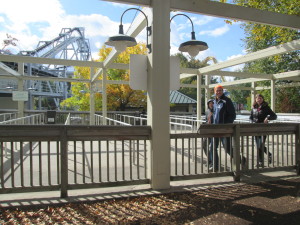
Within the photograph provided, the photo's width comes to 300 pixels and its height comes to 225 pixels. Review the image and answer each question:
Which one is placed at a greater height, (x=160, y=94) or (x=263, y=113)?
(x=160, y=94)

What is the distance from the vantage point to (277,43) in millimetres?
16031

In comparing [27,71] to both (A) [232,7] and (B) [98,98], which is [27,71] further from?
(A) [232,7]

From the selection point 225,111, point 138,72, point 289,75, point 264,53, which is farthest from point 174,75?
point 289,75

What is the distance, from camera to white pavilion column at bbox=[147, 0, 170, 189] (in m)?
3.60

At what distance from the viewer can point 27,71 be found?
33938 millimetres

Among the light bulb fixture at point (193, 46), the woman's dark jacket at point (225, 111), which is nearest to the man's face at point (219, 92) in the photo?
the woman's dark jacket at point (225, 111)

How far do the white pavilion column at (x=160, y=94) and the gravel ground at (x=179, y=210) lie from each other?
41cm

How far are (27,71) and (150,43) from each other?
117ft

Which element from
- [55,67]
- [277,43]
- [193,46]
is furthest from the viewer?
[55,67]

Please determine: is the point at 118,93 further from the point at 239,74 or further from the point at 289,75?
the point at 289,75

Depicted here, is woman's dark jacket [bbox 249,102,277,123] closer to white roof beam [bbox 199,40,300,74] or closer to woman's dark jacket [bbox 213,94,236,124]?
woman's dark jacket [bbox 213,94,236,124]

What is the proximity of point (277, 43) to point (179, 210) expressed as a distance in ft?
54.9

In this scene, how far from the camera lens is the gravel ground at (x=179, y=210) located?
2.71 metres

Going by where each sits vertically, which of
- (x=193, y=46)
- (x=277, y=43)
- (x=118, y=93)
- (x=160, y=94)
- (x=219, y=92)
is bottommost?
(x=160, y=94)
